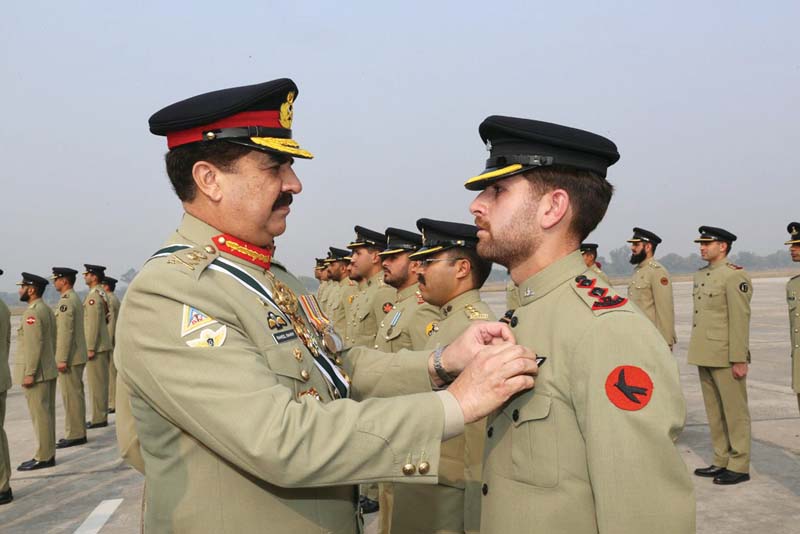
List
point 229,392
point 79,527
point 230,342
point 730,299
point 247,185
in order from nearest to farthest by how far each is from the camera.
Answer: point 229,392 < point 230,342 < point 247,185 < point 79,527 < point 730,299

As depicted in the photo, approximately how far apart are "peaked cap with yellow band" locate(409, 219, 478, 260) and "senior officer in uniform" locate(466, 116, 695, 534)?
2644 millimetres

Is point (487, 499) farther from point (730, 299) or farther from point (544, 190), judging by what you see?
point (730, 299)

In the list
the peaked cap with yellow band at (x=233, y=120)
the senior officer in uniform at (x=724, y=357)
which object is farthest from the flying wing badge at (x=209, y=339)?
the senior officer in uniform at (x=724, y=357)

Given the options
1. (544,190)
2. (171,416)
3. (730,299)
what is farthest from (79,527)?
→ (730,299)

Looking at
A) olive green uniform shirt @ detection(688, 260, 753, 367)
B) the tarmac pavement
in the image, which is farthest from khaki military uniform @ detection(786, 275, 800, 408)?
the tarmac pavement

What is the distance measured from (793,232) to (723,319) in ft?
4.86

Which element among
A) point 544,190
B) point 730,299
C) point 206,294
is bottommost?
point 730,299

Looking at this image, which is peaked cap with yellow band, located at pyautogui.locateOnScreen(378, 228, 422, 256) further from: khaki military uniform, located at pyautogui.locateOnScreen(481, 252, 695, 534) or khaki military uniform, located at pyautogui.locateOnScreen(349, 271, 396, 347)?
khaki military uniform, located at pyautogui.locateOnScreen(481, 252, 695, 534)

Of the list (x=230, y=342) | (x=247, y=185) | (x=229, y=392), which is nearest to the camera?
(x=229, y=392)

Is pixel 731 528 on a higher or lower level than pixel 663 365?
lower

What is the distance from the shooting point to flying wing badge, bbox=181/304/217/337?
1.66 meters

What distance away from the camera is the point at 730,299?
23.3 feet

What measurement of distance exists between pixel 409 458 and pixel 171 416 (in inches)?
25.5

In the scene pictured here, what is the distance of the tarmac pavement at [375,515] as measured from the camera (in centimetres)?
543
